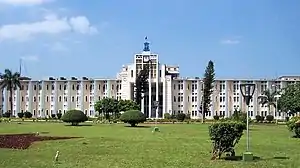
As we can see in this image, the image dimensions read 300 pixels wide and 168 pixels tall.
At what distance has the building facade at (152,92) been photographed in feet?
393

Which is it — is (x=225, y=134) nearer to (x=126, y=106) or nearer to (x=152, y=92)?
(x=126, y=106)

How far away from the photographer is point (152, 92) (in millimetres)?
122562

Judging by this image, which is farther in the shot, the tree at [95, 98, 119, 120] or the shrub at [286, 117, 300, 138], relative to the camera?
the tree at [95, 98, 119, 120]

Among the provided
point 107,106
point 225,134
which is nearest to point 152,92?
point 107,106

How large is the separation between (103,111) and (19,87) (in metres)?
38.7

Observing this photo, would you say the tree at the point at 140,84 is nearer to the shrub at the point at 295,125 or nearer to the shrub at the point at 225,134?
the shrub at the point at 295,125

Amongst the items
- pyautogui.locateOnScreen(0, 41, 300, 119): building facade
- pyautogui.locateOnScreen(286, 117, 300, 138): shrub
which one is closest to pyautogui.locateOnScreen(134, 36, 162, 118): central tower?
pyautogui.locateOnScreen(0, 41, 300, 119): building facade

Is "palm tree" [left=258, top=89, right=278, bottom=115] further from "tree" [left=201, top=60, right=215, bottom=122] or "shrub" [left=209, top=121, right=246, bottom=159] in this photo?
"shrub" [left=209, top=121, right=246, bottom=159]

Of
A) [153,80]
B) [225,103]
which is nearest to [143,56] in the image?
[153,80]

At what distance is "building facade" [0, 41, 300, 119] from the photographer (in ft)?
393

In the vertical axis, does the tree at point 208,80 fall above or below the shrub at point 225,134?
above

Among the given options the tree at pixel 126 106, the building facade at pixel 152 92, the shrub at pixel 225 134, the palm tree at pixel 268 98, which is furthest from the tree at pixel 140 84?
the shrub at pixel 225 134

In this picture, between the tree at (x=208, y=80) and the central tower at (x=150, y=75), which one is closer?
the tree at (x=208, y=80)

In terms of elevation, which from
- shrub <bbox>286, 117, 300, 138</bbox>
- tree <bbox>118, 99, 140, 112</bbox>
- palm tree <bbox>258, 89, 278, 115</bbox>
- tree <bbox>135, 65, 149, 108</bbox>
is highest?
tree <bbox>135, 65, 149, 108</bbox>
